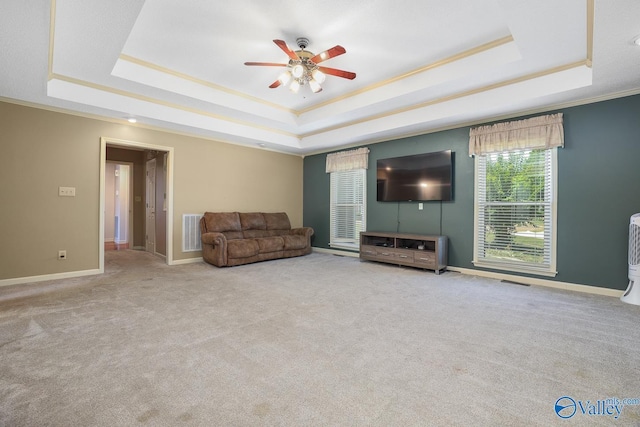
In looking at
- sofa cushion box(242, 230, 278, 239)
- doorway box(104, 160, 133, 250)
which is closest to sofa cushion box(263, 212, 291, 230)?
sofa cushion box(242, 230, 278, 239)

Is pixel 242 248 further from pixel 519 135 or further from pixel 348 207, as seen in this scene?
pixel 519 135

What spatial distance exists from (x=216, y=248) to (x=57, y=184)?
2.44 m

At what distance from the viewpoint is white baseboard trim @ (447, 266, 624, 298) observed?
3630mm

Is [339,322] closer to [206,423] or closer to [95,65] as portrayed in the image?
[206,423]

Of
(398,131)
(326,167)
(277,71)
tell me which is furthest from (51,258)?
(398,131)

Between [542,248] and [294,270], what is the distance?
3698 millimetres

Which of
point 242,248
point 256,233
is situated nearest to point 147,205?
point 256,233

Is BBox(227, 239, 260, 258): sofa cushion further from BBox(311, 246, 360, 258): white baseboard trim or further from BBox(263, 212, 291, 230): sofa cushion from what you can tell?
BBox(311, 246, 360, 258): white baseboard trim

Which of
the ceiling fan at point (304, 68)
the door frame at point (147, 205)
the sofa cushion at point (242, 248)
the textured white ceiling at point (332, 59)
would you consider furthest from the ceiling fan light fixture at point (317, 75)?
the door frame at point (147, 205)

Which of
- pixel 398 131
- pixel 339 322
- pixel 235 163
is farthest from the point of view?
pixel 235 163

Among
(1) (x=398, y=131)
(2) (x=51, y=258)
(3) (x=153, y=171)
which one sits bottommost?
(2) (x=51, y=258)

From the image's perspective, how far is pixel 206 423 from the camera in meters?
1.41

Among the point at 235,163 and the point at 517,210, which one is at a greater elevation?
the point at 235,163

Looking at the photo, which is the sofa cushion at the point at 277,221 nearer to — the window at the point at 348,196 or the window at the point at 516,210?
the window at the point at 348,196
